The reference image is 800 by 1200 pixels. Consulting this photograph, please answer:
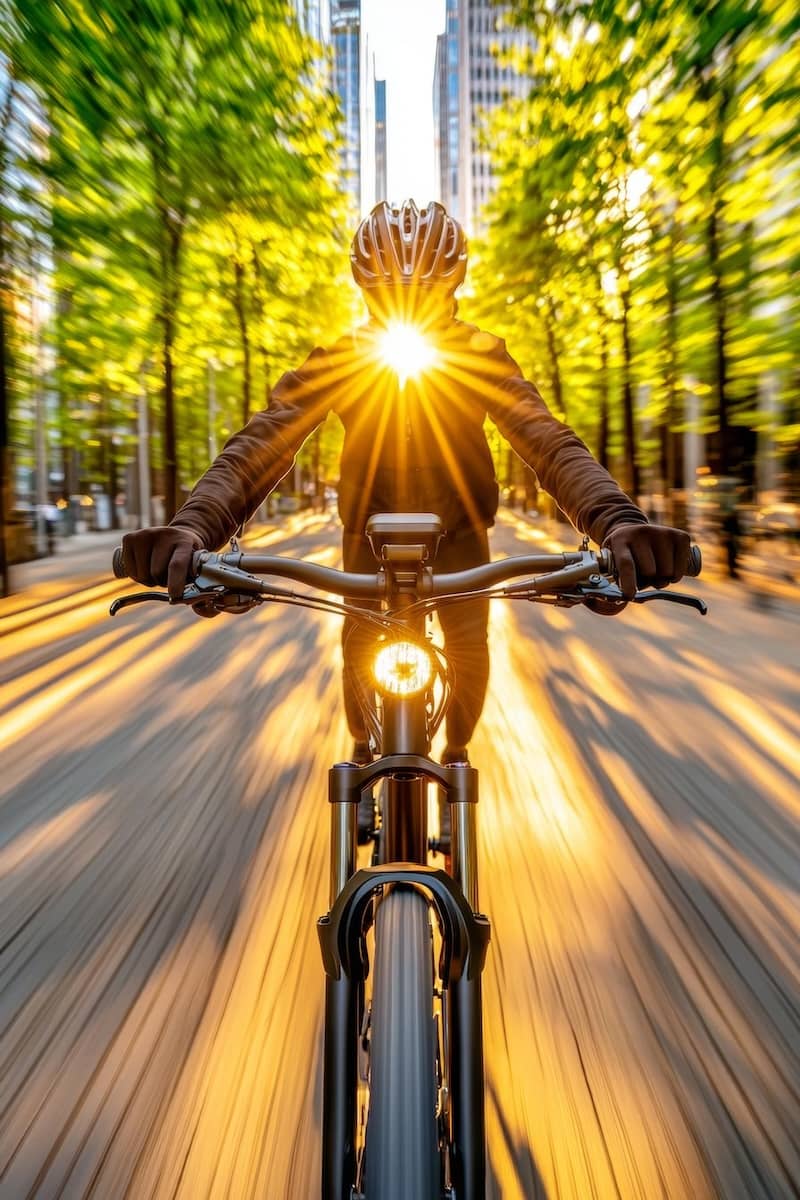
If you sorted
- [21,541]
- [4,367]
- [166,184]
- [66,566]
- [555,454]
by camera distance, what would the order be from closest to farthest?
[555,454] < [4,367] < [166,184] < [21,541] < [66,566]

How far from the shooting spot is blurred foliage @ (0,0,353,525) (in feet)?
40.1

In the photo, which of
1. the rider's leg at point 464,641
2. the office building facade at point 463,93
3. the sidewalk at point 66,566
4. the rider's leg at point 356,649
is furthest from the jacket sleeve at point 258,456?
the office building facade at point 463,93

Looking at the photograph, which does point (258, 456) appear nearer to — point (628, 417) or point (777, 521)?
point (777, 521)

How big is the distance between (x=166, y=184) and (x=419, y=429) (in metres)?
15.1

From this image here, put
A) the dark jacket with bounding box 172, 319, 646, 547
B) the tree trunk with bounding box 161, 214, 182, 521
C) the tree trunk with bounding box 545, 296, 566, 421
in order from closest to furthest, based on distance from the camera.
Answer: the dark jacket with bounding box 172, 319, 646, 547 → the tree trunk with bounding box 161, 214, 182, 521 → the tree trunk with bounding box 545, 296, 566, 421

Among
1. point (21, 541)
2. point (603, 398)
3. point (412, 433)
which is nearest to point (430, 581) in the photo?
point (412, 433)

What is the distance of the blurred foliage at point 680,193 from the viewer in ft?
33.9

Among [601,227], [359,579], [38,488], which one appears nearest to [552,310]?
[601,227]

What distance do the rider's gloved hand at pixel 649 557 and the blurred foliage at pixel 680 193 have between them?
9.23 meters

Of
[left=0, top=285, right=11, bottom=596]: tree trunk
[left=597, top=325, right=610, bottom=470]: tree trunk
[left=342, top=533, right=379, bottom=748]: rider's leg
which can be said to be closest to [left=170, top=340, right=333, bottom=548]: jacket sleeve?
[left=342, top=533, right=379, bottom=748]: rider's leg

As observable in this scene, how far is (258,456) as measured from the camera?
2.40 metres

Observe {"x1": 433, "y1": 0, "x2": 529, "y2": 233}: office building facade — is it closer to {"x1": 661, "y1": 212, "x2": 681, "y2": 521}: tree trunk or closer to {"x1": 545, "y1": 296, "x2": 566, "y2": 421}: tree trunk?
{"x1": 545, "y1": 296, "x2": 566, "y2": 421}: tree trunk

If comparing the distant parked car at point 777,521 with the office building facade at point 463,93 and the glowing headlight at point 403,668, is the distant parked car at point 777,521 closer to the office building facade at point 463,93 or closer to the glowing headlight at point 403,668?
the glowing headlight at point 403,668

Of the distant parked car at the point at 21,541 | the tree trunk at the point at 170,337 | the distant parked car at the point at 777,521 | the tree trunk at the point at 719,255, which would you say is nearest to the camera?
the tree trunk at the point at 719,255
